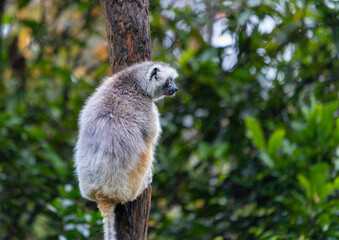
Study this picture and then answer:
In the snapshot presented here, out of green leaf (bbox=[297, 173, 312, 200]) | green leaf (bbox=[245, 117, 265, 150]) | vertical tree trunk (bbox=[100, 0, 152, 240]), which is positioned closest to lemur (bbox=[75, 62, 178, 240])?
vertical tree trunk (bbox=[100, 0, 152, 240])

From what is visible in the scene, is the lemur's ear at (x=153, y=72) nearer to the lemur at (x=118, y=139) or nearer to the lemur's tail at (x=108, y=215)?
the lemur at (x=118, y=139)

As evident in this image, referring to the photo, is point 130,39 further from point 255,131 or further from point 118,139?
point 255,131

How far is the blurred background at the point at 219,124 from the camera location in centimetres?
529

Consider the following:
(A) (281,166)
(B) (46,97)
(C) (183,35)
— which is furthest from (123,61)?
(B) (46,97)

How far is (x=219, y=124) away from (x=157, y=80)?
246 centimetres

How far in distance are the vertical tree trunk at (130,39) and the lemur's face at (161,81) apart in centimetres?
16

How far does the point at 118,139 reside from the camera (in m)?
3.31

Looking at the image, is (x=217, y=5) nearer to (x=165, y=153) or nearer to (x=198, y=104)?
(x=198, y=104)

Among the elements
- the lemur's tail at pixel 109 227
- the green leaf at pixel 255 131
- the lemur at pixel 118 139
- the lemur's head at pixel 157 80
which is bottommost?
the lemur's tail at pixel 109 227

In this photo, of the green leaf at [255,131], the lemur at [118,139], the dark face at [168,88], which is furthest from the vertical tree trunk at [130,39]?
the green leaf at [255,131]

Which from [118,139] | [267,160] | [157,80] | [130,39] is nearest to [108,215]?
[118,139]

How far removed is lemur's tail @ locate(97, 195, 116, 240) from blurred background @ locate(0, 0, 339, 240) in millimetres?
1832

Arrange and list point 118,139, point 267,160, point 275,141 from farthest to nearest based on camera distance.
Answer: point 267,160 → point 275,141 → point 118,139

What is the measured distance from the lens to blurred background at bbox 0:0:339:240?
5.29 meters
